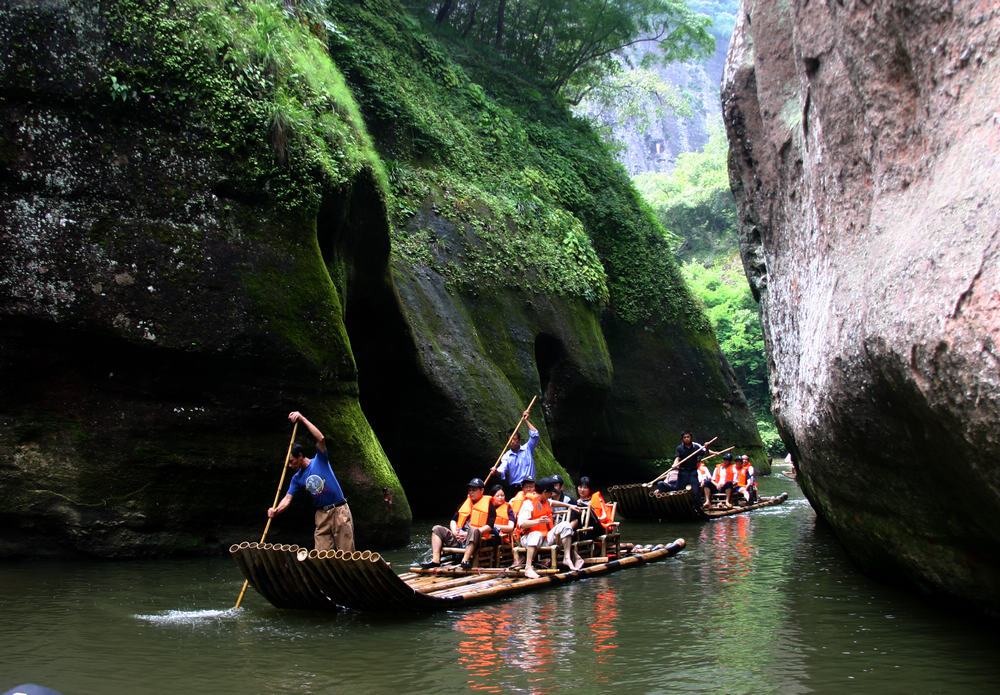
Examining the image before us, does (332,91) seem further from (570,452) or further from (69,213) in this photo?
(570,452)

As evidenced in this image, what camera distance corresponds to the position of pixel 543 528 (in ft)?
33.8

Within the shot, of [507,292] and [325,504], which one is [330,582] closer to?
[325,504]

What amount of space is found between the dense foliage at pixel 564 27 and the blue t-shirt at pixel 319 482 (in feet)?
71.7

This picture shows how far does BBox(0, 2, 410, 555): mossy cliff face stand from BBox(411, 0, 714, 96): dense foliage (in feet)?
59.2

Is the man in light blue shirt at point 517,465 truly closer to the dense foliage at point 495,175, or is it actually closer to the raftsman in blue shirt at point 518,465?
the raftsman in blue shirt at point 518,465

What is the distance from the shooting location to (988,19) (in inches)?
218

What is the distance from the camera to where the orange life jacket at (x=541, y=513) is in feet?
33.6

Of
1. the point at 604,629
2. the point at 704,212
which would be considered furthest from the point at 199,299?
the point at 704,212

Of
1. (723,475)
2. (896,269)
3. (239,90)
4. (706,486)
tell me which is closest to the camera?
(896,269)

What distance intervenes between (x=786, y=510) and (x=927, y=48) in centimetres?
1420

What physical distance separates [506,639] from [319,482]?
8.68 feet

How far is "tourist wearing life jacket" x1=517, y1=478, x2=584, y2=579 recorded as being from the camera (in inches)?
394

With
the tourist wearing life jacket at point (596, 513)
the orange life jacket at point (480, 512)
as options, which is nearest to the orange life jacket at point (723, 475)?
the tourist wearing life jacket at point (596, 513)

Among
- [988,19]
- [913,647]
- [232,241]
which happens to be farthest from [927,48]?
[232,241]
